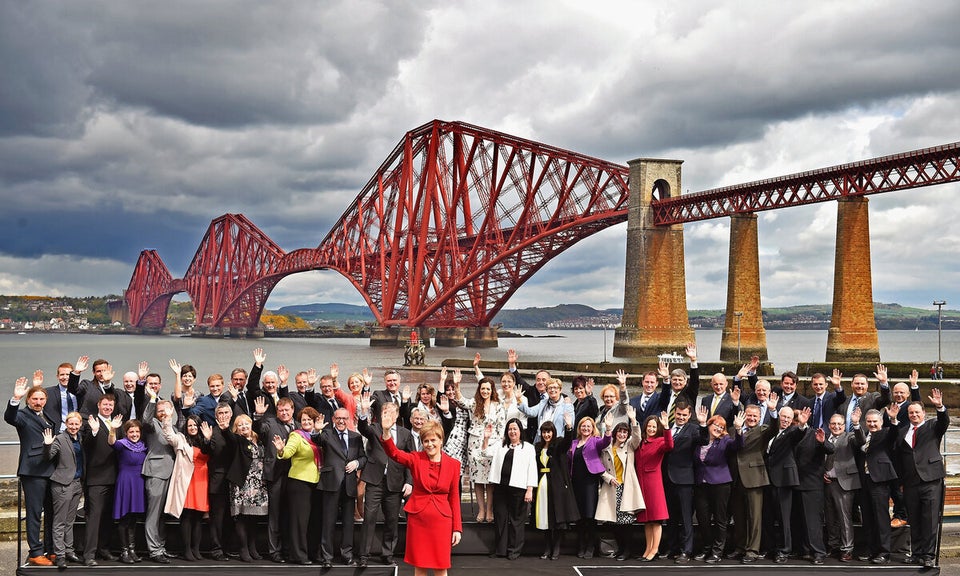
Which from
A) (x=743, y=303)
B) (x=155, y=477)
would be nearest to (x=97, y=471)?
(x=155, y=477)

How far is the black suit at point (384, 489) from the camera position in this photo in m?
7.94

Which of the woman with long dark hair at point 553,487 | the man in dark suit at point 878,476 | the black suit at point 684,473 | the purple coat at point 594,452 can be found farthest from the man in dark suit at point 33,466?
the man in dark suit at point 878,476

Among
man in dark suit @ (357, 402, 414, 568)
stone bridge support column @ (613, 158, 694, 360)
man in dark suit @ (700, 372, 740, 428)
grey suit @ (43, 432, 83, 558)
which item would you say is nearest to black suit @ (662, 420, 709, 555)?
man in dark suit @ (700, 372, 740, 428)

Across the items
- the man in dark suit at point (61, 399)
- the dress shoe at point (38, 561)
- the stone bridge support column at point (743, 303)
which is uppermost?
the stone bridge support column at point (743, 303)

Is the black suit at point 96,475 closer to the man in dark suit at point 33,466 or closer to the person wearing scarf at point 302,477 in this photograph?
the man in dark suit at point 33,466

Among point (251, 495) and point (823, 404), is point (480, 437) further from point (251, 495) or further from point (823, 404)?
point (823, 404)

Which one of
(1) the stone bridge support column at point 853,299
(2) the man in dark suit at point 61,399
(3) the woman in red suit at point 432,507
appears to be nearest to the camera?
(3) the woman in red suit at point 432,507

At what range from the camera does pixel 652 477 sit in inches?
322

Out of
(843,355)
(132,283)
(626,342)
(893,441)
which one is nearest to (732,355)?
(626,342)

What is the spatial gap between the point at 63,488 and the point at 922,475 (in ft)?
24.1

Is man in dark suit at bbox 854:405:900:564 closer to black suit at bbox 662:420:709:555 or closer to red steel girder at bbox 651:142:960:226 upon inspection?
black suit at bbox 662:420:709:555

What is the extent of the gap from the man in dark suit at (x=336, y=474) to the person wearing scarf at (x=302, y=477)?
0.26 feet

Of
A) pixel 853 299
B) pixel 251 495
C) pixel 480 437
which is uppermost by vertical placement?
pixel 853 299

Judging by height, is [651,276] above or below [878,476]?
above
